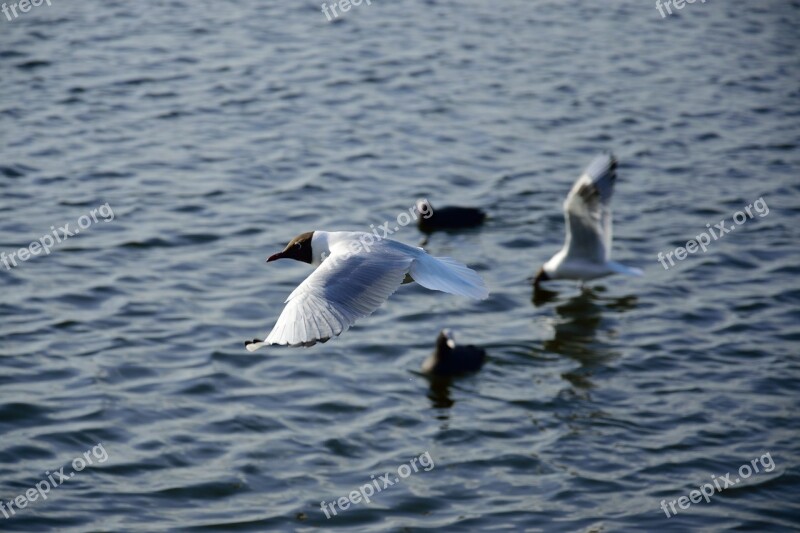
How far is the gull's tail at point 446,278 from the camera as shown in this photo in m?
6.29

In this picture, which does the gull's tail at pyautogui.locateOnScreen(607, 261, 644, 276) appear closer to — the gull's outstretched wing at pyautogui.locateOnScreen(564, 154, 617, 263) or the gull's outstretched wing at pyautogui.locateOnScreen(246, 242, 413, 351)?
the gull's outstretched wing at pyautogui.locateOnScreen(564, 154, 617, 263)

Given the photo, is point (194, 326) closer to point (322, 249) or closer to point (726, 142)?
point (322, 249)

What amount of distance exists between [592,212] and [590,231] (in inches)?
13.1

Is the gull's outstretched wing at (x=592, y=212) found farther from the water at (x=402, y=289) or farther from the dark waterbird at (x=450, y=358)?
the dark waterbird at (x=450, y=358)

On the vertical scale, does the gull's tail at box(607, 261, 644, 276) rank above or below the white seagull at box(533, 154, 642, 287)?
below

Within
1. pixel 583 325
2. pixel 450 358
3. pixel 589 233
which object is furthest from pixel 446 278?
pixel 589 233

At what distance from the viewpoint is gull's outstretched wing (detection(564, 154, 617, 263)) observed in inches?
439

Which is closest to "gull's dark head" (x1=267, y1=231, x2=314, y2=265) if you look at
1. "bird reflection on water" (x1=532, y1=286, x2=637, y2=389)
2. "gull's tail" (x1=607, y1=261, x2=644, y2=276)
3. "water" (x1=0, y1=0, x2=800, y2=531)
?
"water" (x1=0, y1=0, x2=800, y2=531)

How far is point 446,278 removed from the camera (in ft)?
21.1

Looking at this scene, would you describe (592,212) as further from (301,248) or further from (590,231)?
(301,248)

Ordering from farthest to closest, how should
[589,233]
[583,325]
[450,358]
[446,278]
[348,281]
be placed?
[589,233] < [583,325] < [450,358] < [446,278] < [348,281]

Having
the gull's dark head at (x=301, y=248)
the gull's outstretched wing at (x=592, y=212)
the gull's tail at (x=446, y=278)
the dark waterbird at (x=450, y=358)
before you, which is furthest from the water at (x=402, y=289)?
the gull's tail at (x=446, y=278)

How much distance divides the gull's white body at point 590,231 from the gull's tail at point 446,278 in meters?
4.70

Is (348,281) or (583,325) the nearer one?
(348,281)
